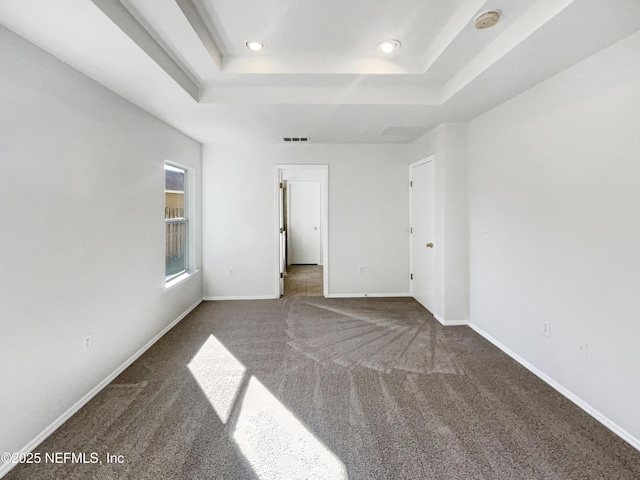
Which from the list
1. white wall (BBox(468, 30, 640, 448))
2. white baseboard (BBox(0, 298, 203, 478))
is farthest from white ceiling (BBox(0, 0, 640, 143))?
white baseboard (BBox(0, 298, 203, 478))

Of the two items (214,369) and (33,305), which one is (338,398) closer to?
(214,369)

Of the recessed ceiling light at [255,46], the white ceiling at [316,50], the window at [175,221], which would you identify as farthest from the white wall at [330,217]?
the recessed ceiling light at [255,46]

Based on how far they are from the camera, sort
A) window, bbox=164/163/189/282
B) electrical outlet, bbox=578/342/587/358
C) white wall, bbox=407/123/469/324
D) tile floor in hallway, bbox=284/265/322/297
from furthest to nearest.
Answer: tile floor in hallway, bbox=284/265/322/297, window, bbox=164/163/189/282, white wall, bbox=407/123/469/324, electrical outlet, bbox=578/342/587/358

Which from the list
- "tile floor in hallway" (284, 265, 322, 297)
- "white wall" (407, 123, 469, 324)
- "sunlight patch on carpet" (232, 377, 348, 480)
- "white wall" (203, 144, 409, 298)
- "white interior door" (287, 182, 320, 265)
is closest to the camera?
"sunlight patch on carpet" (232, 377, 348, 480)

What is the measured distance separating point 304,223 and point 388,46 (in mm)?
5461

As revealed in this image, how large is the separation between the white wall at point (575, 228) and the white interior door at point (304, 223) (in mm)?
4910

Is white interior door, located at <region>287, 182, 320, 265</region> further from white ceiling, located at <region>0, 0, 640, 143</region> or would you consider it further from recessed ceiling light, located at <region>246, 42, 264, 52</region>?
recessed ceiling light, located at <region>246, 42, 264, 52</region>

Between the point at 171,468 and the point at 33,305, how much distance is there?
1.23 metres

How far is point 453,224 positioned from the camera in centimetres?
324

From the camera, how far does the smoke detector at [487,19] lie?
5.30ft

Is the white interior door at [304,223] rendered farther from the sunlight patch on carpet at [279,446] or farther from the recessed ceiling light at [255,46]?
the sunlight patch on carpet at [279,446]

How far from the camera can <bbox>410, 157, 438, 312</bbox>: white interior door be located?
3590 mm

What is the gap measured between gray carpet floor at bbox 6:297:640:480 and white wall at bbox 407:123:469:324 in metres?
0.49

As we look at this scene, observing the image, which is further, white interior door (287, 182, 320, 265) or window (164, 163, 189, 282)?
white interior door (287, 182, 320, 265)
